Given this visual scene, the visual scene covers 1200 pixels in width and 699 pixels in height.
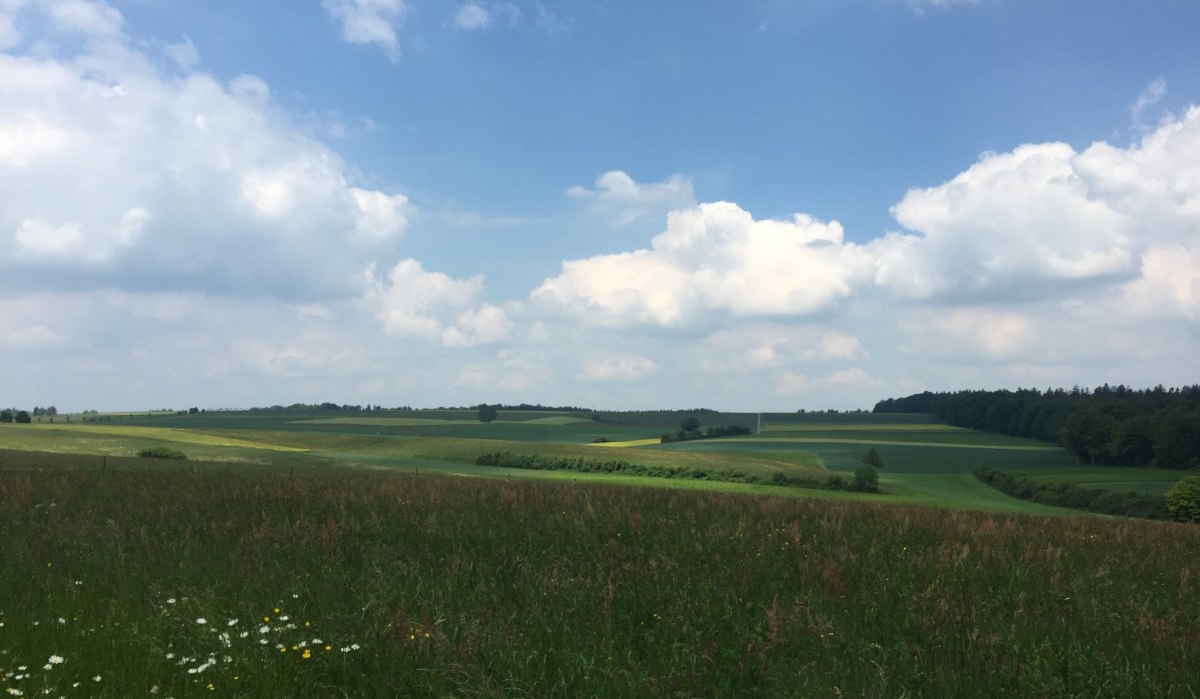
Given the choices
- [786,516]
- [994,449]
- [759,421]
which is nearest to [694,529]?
[786,516]

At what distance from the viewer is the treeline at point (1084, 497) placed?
4825cm

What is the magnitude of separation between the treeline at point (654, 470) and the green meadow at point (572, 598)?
42.3 metres

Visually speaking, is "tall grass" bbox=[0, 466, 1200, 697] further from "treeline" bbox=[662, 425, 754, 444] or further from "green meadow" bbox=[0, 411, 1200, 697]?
"treeline" bbox=[662, 425, 754, 444]

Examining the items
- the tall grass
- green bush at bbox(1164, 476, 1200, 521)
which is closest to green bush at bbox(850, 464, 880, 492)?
green bush at bbox(1164, 476, 1200, 521)

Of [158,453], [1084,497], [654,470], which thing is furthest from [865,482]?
[158,453]

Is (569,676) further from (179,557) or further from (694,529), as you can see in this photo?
(179,557)

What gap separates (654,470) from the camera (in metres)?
57.6

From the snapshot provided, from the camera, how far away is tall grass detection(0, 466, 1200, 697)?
522cm

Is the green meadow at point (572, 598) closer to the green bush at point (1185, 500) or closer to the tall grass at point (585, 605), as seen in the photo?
the tall grass at point (585, 605)

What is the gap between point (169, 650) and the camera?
19.6ft

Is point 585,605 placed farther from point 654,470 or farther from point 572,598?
point 654,470

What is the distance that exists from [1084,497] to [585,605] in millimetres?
59490

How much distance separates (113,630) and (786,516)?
8.23 meters

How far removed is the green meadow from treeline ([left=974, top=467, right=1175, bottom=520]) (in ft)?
142
